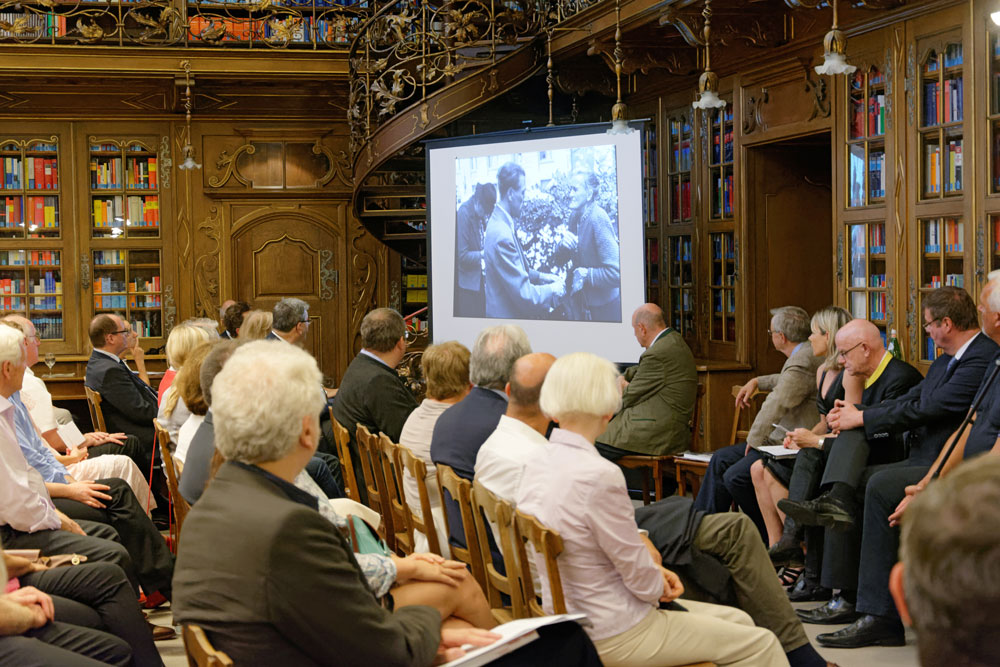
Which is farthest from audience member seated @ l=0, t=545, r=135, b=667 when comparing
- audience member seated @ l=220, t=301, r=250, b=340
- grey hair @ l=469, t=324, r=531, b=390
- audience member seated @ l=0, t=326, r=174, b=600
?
audience member seated @ l=220, t=301, r=250, b=340

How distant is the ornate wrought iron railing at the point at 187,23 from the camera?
10203mm

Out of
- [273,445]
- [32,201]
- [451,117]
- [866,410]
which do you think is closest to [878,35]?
[866,410]

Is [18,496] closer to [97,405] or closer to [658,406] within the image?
[97,405]

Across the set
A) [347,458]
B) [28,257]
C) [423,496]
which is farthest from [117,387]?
[28,257]

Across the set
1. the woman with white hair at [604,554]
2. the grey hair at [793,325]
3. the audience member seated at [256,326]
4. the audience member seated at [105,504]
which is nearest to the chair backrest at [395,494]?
the audience member seated at [105,504]

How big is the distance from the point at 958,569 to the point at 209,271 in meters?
10.9

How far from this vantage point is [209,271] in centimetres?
1143

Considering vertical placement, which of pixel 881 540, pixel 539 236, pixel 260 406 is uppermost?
pixel 539 236

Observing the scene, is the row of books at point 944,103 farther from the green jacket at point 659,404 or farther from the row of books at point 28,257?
the row of books at point 28,257

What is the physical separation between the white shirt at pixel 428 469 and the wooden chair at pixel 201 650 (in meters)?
1.73

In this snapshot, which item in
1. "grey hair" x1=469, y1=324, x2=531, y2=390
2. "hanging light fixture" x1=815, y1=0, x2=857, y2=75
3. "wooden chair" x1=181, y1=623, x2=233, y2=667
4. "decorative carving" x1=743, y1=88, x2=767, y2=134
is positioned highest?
"decorative carving" x1=743, y1=88, x2=767, y2=134

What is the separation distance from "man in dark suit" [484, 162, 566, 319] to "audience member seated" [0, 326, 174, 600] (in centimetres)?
422

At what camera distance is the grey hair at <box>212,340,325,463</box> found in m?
2.41

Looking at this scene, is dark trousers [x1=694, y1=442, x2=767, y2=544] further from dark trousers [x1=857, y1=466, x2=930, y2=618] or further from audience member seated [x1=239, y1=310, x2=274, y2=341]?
audience member seated [x1=239, y1=310, x2=274, y2=341]
